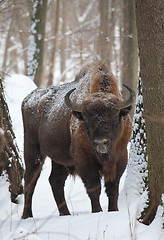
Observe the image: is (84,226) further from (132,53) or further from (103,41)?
(103,41)

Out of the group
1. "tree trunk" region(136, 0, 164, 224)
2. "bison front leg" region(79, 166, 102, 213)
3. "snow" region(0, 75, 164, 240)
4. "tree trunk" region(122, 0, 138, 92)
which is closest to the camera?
"snow" region(0, 75, 164, 240)

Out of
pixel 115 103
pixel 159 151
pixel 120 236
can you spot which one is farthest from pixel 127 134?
pixel 120 236

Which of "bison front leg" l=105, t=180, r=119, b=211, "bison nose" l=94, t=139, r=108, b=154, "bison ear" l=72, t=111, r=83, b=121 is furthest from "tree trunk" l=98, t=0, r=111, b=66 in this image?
"bison nose" l=94, t=139, r=108, b=154

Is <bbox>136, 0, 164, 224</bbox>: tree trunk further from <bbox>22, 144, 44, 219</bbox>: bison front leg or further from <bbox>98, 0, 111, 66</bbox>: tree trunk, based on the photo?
<bbox>98, 0, 111, 66</bbox>: tree trunk

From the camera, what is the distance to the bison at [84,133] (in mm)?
5379

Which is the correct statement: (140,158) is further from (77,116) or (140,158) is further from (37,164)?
(37,164)

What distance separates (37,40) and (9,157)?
7.15 m

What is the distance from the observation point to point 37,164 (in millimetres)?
6988

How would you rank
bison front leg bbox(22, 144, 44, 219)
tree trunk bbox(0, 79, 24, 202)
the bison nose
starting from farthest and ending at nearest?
1. tree trunk bbox(0, 79, 24, 202)
2. bison front leg bbox(22, 144, 44, 219)
3. the bison nose

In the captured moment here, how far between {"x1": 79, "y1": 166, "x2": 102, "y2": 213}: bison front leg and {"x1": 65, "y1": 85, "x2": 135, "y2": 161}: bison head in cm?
27

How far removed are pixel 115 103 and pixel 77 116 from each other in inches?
22.2

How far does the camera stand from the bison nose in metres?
5.14

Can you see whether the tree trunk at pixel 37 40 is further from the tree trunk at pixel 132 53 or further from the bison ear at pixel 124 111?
the bison ear at pixel 124 111

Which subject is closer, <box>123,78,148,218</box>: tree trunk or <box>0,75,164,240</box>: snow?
<box>0,75,164,240</box>: snow
